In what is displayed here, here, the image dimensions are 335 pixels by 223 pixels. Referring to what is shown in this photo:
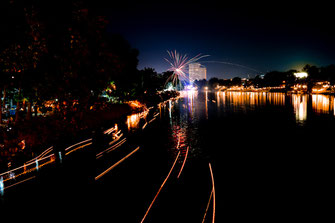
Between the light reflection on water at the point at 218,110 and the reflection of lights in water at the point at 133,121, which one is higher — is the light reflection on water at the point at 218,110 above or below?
below

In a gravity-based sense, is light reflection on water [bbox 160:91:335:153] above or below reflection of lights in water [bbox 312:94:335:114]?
above

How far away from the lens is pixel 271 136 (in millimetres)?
13836

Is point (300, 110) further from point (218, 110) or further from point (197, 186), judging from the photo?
point (197, 186)

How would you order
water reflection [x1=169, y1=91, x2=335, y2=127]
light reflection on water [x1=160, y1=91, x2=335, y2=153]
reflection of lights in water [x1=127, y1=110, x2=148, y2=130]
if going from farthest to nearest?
water reflection [x1=169, y1=91, x2=335, y2=127] < reflection of lights in water [x1=127, y1=110, x2=148, y2=130] < light reflection on water [x1=160, y1=91, x2=335, y2=153]

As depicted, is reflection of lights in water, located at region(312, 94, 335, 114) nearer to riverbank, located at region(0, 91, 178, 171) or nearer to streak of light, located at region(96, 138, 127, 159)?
streak of light, located at region(96, 138, 127, 159)

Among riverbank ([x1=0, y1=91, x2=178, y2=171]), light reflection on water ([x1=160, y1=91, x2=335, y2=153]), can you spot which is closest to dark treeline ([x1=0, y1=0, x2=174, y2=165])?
riverbank ([x1=0, y1=91, x2=178, y2=171])

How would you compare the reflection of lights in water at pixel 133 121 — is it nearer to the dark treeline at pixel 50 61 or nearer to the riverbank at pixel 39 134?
the riverbank at pixel 39 134

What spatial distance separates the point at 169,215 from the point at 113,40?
29.2 metres

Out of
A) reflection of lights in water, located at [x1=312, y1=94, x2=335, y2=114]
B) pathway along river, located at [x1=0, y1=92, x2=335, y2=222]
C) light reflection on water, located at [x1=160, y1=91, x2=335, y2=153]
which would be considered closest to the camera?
pathway along river, located at [x1=0, y1=92, x2=335, y2=222]

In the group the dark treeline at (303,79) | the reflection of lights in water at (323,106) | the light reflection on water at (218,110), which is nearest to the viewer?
the light reflection on water at (218,110)

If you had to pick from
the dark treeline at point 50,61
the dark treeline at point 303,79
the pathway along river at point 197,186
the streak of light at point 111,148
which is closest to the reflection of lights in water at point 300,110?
the pathway along river at point 197,186

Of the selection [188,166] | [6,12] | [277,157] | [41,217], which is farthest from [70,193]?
[6,12]

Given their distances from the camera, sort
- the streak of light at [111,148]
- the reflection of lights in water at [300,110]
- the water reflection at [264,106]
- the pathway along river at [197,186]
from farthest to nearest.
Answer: the water reflection at [264,106] < the reflection of lights in water at [300,110] < the streak of light at [111,148] < the pathway along river at [197,186]

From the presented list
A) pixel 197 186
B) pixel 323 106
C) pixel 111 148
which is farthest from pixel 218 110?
pixel 197 186
